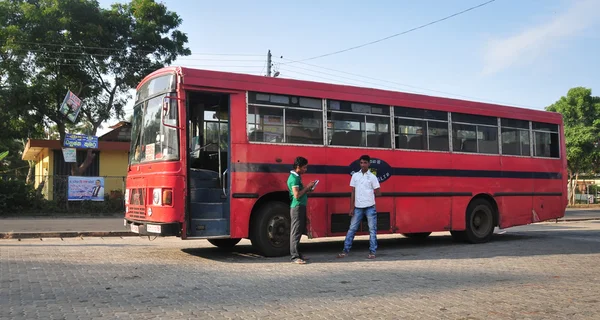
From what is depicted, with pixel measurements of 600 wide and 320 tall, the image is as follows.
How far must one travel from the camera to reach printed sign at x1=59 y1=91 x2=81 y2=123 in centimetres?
2297

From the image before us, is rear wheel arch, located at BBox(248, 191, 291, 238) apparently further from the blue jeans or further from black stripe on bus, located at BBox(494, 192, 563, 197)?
black stripe on bus, located at BBox(494, 192, 563, 197)

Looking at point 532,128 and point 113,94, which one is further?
point 113,94

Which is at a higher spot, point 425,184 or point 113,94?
point 113,94

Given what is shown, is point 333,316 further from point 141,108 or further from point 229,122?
point 141,108

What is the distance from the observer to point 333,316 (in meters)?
4.92

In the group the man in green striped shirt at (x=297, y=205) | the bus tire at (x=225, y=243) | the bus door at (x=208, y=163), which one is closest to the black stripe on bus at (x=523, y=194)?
the man in green striped shirt at (x=297, y=205)

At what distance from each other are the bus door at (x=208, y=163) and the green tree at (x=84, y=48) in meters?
16.8

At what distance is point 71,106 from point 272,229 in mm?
18098

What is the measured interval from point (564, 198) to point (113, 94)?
70.2 feet

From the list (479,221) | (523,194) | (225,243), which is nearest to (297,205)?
(225,243)

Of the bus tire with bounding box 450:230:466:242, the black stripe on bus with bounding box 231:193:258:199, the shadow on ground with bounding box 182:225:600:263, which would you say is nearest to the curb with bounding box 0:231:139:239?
the shadow on ground with bounding box 182:225:600:263

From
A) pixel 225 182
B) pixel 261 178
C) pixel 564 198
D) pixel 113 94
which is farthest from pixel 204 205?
pixel 113 94

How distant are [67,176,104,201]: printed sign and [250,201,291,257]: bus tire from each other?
17627 mm

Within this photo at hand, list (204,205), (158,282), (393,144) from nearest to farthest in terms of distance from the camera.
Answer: (158,282), (204,205), (393,144)
